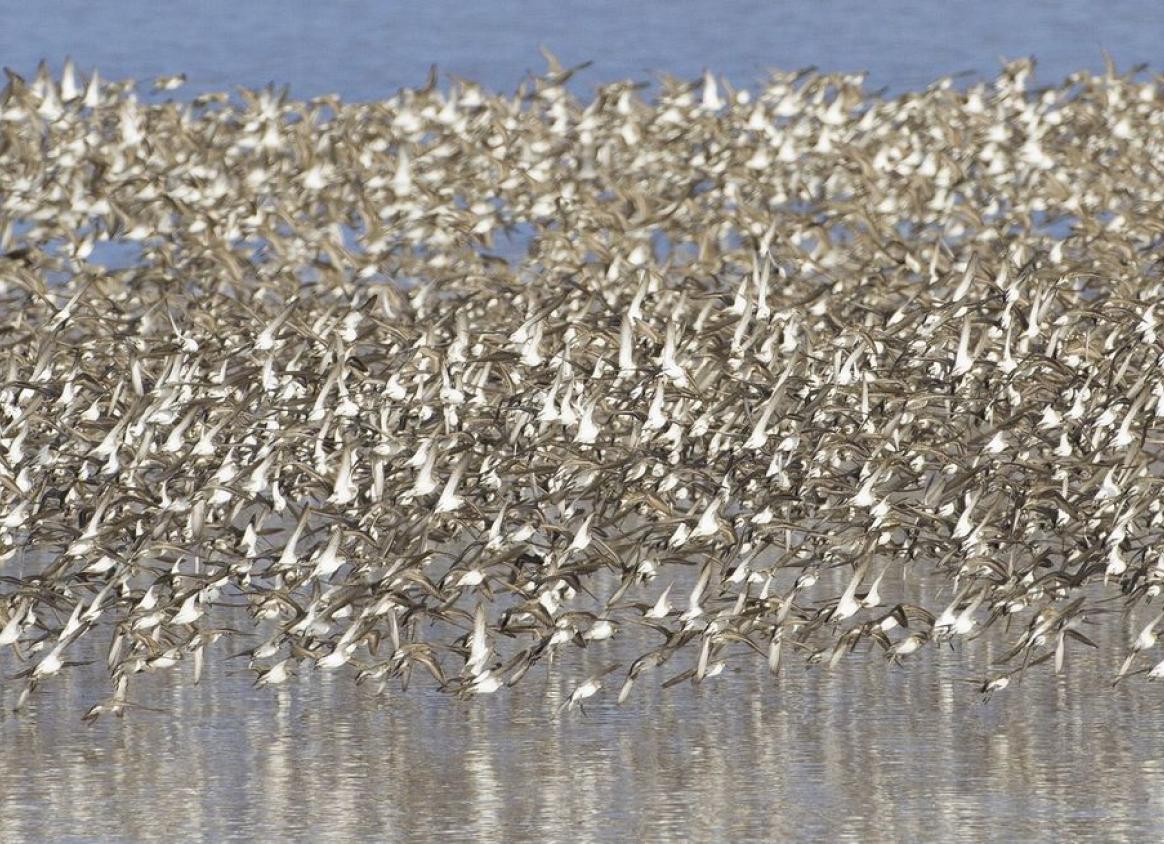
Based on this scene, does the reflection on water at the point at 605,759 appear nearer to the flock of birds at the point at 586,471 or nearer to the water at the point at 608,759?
the water at the point at 608,759

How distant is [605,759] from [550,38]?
6756cm

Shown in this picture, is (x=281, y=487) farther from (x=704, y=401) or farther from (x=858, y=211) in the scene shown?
(x=858, y=211)

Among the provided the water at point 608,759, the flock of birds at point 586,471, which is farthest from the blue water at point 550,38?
the water at point 608,759

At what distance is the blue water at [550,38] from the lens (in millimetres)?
70312

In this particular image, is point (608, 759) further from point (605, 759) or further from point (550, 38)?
point (550, 38)

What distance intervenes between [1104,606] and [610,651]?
2505mm

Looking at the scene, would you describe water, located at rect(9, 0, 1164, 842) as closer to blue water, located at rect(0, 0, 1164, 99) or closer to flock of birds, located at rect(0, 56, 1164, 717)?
flock of birds, located at rect(0, 56, 1164, 717)

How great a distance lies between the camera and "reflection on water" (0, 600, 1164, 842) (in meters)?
10.2

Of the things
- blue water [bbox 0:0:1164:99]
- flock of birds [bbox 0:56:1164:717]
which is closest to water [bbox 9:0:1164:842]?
flock of birds [bbox 0:56:1164:717]

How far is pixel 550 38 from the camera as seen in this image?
255 ft

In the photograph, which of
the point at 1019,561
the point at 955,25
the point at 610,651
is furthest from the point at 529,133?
the point at 955,25

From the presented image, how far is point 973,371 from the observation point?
15.3 meters

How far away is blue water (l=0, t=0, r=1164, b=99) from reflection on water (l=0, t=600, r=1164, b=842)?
52.5m

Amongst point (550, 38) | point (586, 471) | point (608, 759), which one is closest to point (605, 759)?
point (608, 759)
